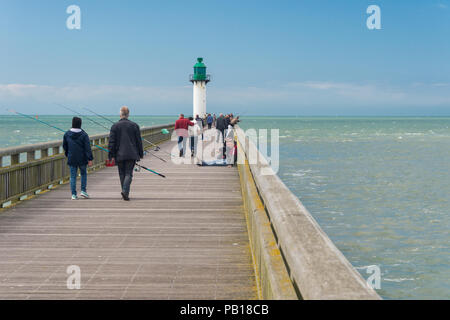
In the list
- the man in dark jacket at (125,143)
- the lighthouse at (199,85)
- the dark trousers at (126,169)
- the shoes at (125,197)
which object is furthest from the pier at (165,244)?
the lighthouse at (199,85)

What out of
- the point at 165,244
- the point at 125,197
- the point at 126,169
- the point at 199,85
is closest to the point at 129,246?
the point at 165,244

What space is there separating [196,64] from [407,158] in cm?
2565

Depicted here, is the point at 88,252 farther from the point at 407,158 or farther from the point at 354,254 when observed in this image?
the point at 407,158

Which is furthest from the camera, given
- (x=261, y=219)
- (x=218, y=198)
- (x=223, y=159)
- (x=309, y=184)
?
(x=309, y=184)

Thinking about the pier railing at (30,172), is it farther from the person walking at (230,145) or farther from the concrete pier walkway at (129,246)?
the person walking at (230,145)

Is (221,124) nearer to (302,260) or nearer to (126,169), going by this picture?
(126,169)

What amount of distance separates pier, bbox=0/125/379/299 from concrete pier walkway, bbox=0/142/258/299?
0.01 metres

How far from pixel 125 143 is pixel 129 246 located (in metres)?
3.57

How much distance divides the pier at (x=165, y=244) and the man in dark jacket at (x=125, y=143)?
74 cm

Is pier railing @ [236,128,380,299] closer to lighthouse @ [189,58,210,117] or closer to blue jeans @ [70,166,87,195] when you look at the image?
blue jeans @ [70,166,87,195]

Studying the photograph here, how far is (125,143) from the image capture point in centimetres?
1005

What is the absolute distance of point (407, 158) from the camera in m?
47.3

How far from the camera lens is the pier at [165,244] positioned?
302cm
